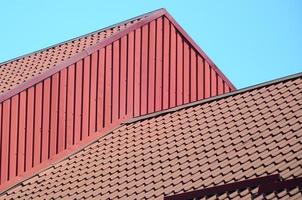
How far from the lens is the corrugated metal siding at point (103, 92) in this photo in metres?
22.7

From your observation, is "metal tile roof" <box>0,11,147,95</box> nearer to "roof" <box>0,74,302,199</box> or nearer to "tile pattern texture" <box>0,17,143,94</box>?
"tile pattern texture" <box>0,17,143,94</box>

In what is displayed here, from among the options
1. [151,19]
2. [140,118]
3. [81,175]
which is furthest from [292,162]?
[151,19]

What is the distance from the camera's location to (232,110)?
21531 millimetres

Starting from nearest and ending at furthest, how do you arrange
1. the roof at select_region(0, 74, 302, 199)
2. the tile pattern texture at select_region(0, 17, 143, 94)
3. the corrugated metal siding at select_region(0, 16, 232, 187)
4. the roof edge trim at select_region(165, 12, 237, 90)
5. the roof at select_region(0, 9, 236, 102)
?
the roof at select_region(0, 74, 302, 199) → the corrugated metal siding at select_region(0, 16, 232, 187) → the roof at select_region(0, 9, 236, 102) → the tile pattern texture at select_region(0, 17, 143, 94) → the roof edge trim at select_region(165, 12, 237, 90)

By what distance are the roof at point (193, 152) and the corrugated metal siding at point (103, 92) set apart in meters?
0.55

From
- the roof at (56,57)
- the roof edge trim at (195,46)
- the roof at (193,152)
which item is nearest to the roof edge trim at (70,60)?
the roof at (56,57)

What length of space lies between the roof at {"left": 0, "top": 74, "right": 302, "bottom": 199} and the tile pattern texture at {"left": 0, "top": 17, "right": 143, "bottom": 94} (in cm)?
283

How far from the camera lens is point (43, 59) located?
27.0 meters

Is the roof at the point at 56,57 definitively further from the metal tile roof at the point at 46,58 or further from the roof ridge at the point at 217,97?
the roof ridge at the point at 217,97

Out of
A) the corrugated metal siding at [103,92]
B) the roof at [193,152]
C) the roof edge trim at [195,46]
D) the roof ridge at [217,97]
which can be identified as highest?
the roof edge trim at [195,46]

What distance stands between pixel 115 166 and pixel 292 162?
5208 millimetres

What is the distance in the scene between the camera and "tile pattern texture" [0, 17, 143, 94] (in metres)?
25.2

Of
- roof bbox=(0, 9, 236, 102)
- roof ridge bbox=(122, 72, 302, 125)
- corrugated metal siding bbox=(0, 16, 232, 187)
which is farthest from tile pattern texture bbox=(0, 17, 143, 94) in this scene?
roof ridge bbox=(122, 72, 302, 125)

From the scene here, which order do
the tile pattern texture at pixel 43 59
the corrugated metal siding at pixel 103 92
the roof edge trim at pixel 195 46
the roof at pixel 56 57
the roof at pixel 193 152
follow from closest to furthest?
the roof at pixel 193 152, the corrugated metal siding at pixel 103 92, the roof at pixel 56 57, the tile pattern texture at pixel 43 59, the roof edge trim at pixel 195 46
